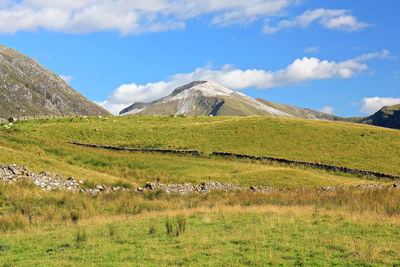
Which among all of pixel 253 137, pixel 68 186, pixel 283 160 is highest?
pixel 253 137

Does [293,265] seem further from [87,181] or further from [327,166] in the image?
[327,166]

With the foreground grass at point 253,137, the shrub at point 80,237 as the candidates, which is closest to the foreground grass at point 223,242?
the shrub at point 80,237

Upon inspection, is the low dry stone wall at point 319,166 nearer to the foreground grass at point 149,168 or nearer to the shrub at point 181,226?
the foreground grass at point 149,168

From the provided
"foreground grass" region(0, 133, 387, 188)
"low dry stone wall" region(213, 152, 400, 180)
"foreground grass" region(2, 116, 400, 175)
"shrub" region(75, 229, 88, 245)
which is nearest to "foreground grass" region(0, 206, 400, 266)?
"shrub" region(75, 229, 88, 245)

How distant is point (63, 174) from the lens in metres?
35.1

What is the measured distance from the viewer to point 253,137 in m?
67.8

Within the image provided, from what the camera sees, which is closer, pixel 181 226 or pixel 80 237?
pixel 80 237

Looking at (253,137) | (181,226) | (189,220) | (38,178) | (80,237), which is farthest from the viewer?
A: (253,137)

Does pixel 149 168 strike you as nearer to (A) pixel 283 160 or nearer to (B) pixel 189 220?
(A) pixel 283 160

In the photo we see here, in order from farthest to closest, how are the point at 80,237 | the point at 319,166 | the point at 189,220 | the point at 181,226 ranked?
the point at 319,166, the point at 189,220, the point at 181,226, the point at 80,237

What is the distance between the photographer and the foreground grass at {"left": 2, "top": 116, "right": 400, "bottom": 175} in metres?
57.4

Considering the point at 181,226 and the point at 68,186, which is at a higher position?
the point at 68,186

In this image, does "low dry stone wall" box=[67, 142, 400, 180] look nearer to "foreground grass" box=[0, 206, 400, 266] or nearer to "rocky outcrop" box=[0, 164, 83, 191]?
"rocky outcrop" box=[0, 164, 83, 191]

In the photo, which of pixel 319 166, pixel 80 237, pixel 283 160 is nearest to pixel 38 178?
pixel 80 237
